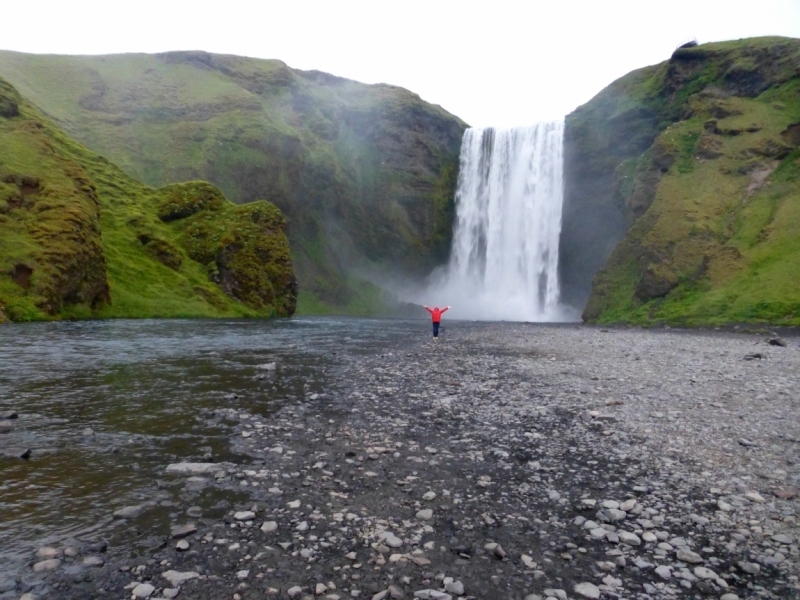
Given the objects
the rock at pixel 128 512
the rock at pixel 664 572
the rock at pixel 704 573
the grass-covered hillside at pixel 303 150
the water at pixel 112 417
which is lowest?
the water at pixel 112 417

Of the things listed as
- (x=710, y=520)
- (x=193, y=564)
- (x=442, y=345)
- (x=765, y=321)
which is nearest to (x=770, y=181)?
(x=765, y=321)

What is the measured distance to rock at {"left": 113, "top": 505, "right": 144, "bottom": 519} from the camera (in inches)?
257

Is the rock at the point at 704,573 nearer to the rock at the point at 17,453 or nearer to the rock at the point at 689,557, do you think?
the rock at the point at 689,557

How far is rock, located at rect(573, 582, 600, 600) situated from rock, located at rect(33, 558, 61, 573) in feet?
18.0

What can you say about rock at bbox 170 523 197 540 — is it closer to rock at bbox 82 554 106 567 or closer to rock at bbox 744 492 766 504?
rock at bbox 82 554 106 567

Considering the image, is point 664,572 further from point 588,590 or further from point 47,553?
point 47,553

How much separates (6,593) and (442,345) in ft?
83.3

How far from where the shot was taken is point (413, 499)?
24.7 feet

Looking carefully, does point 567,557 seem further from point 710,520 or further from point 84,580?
point 84,580

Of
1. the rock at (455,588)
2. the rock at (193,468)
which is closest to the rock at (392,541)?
the rock at (455,588)

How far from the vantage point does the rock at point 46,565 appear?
528cm

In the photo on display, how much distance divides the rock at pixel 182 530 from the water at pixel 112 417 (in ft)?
0.54

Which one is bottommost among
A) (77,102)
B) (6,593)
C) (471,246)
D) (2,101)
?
(6,593)

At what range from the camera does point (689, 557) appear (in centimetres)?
584
